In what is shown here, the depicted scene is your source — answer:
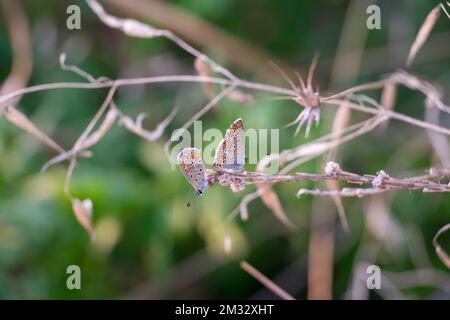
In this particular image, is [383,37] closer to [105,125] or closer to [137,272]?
[137,272]

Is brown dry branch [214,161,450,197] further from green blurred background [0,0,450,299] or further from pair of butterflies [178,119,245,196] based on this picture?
green blurred background [0,0,450,299]

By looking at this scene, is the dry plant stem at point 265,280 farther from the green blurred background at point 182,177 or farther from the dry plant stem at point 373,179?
the green blurred background at point 182,177

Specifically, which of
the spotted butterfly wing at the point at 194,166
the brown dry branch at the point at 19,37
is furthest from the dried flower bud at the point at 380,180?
the brown dry branch at the point at 19,37

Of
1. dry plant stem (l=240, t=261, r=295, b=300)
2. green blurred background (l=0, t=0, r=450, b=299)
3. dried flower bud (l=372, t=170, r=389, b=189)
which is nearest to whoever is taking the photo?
dried flower bud (l=372, t=170, r=389, b=189)

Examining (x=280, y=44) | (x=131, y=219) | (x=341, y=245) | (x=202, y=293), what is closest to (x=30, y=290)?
(x=131, y=219)

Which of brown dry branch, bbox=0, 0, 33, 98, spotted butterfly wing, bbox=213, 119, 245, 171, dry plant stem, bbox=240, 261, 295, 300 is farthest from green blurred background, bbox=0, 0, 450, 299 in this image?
spotted butterfly wing, bbox=213, 119, 245, 171

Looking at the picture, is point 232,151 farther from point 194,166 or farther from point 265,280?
point 265,280
